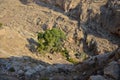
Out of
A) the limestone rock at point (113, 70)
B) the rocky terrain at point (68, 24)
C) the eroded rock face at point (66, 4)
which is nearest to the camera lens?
the limestone rock at point (113, 70)

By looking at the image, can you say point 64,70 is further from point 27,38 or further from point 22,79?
point 27,38

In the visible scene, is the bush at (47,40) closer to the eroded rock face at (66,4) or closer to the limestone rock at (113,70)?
the eroded rock face at (66,4)

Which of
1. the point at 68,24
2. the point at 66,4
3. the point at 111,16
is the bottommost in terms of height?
the point at 68,24

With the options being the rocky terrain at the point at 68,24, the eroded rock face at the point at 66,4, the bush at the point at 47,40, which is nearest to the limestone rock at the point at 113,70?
the rocky terrain at the point at 68,24

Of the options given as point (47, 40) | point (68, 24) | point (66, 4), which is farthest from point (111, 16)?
point (47, 40)

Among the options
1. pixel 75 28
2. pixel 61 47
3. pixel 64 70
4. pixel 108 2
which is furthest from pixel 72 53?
pixel 64 70

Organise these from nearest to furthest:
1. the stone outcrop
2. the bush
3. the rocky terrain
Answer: the bush → the rocky terrain → the stone outcrop

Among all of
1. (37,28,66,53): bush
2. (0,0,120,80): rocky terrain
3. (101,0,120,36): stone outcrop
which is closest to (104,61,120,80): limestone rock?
(0,0,120,80): rocky terrain

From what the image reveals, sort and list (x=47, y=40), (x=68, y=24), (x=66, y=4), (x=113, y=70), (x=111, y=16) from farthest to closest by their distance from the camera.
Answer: (x=66, y=4)
(x=111, y=16)
(x=68, y=24)
(x=47, y=40)
(x=113, y=70)

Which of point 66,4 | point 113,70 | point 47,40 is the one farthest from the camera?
point 66,4

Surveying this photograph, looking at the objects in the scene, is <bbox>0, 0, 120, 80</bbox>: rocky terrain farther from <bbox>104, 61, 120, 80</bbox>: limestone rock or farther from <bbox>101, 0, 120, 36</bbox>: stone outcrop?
<bbox>104, 61, 120, 80</bbox>: limestone rock

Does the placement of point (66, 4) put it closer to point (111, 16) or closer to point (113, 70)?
point (111, 16)
